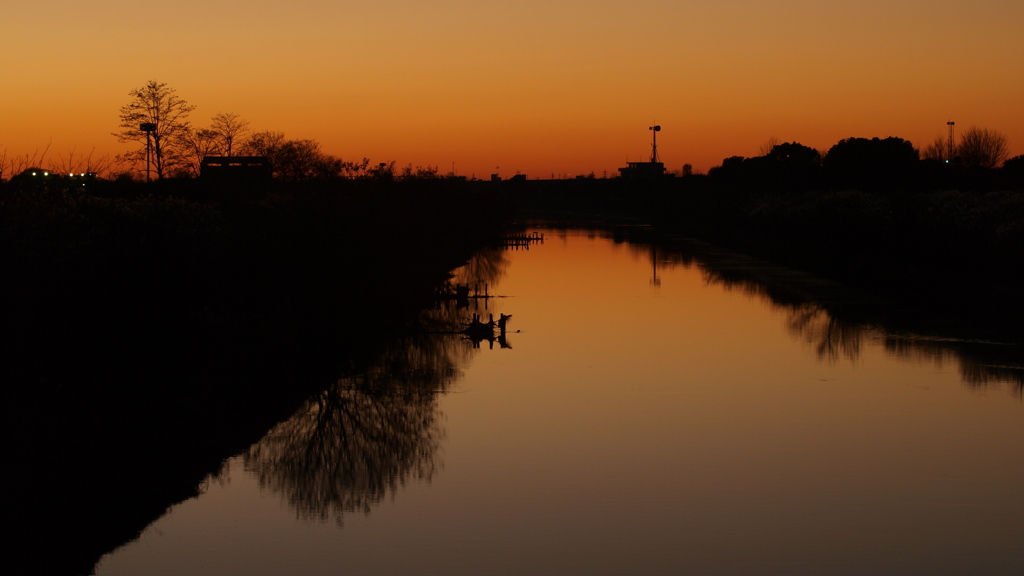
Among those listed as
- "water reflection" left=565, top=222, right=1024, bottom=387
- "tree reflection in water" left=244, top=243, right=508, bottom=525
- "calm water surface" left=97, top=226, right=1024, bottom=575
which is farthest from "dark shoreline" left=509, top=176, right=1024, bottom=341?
Result: "tree reflection in water" left=244, top=243, right=508, bottom=525

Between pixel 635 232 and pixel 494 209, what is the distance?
14.8m

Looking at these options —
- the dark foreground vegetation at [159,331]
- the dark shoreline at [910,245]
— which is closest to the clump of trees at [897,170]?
the dark shoreline at [910,245]

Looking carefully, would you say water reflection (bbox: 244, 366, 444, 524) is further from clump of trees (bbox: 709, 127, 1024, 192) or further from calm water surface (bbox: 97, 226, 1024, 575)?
clump of trees (bbox: 709, 127, 1024, 192)

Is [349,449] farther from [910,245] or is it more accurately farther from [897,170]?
[897,170]

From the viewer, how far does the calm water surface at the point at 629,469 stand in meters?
13.5

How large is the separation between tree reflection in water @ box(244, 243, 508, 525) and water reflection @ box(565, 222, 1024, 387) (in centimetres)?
1075

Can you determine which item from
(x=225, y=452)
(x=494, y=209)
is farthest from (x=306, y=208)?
(x=494, y=209)

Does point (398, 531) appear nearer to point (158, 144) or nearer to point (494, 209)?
point (158, 144)

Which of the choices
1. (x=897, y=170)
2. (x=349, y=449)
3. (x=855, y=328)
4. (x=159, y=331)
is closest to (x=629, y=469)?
(x=349, y=449)

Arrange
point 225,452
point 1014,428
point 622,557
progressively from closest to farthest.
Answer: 1. point 622,557
2. point 225,452
3. point 1014,428

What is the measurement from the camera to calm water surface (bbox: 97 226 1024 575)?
44.2 ft

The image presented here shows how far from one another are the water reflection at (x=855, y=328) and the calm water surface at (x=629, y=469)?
0.73 ft

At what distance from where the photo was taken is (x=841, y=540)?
1384 centimetres

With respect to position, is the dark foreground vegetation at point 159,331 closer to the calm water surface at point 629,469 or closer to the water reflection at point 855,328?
the calm water surface at point 629,469
